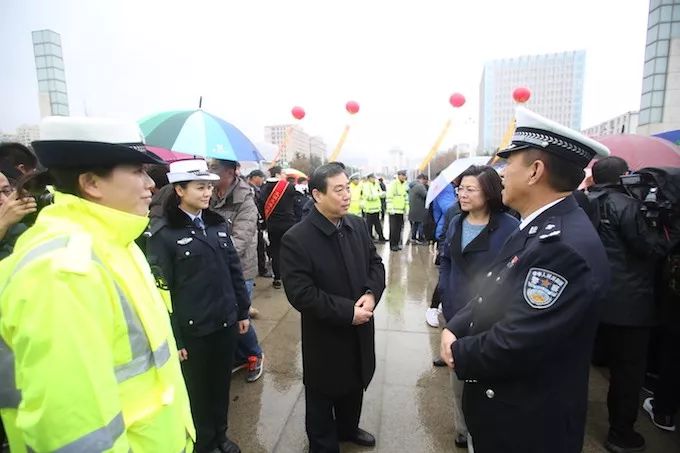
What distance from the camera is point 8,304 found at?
38.2 inches

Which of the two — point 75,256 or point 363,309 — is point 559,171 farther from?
point 75,256

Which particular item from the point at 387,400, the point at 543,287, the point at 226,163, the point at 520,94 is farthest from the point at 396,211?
the point at 543,287

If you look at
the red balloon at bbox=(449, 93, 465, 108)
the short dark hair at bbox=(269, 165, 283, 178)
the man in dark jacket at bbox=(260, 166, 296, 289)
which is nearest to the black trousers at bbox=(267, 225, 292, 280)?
the man in dark jacket at bbox=(260, 166, 296, 289)

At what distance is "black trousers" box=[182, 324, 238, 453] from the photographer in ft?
8.48

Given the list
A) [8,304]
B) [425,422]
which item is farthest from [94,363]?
[425,422]

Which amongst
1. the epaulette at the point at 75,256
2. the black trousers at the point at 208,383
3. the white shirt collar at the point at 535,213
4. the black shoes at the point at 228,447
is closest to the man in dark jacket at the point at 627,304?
the white shirt collar at the point at 535,213

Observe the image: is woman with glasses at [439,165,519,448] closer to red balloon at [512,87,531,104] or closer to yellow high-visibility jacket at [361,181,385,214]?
red balloon at [512,87,531,104]

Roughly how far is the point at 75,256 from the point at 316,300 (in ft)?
4.74

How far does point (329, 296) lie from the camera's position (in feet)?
7.66

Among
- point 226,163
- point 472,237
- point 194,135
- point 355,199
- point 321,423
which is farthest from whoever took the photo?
point 355,199

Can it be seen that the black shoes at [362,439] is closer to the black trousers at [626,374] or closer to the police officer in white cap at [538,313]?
the police officer in white cap at [538,313]

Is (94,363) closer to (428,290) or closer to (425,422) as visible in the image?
(425,422)

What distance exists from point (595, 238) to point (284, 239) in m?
1.74

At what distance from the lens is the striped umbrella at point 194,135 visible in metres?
3.74
